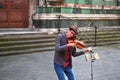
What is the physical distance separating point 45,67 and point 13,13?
596 centimetres

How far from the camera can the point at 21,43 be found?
541 inches

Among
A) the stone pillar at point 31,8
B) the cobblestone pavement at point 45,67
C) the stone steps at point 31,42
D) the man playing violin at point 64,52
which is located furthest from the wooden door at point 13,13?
the man playing violin at point 64,52

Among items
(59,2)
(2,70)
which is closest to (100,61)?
(2,70)

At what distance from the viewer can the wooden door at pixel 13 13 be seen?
51.6 feet

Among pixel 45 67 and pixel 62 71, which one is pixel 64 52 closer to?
pixel 62 71

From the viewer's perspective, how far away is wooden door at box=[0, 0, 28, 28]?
1573cm

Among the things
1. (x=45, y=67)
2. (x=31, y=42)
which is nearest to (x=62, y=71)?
(x=45, y=67)

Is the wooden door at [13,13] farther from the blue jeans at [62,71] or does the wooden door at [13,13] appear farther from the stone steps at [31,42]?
the blue jeans at [62,71]

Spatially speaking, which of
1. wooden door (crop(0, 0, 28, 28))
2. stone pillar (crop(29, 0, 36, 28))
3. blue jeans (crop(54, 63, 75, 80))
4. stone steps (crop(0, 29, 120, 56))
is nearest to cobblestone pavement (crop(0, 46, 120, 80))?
stone steps (crop(0, 29, 120, 56))

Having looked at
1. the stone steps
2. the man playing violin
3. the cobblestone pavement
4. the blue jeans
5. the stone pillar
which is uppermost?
the stone pillar

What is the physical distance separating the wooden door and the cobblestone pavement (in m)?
3.36

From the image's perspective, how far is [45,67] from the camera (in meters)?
10.9

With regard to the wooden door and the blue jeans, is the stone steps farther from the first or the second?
the blue jeans

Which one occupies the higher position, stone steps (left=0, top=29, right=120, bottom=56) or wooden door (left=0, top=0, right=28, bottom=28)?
wooden door (left=0, top=0, right=28, bottom=28)
